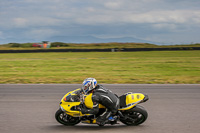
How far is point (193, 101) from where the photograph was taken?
8328mm


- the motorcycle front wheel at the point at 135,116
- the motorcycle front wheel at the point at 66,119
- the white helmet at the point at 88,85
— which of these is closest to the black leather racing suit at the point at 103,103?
the white helmet at the point at 88,85

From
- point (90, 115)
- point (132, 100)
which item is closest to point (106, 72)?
point (132, 100)

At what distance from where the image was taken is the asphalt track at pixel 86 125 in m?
5.55

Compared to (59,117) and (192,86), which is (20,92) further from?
(192,86)

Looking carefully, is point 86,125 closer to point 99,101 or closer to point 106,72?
point 99,101

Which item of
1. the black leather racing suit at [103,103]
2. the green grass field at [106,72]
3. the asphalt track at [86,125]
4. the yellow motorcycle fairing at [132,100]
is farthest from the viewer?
the green grass field at [106,72]

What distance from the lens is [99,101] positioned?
17.3 feet

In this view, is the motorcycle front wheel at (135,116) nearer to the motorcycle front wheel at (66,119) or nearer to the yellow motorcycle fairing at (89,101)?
the yellow motorcycle fairing at (89,101)

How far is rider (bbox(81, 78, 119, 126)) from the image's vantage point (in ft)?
17.3

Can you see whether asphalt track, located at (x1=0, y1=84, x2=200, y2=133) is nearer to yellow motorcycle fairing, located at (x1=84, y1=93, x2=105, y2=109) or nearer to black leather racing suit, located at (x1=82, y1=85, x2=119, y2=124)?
black leather racing suit, located at (x1=82, y1=85, x2=119, y2=124)

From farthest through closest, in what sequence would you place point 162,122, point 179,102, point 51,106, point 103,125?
1. point 179,102
2. point 51,106
3. point 162,122
4. point 103,125

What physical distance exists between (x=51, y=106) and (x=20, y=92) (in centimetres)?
278

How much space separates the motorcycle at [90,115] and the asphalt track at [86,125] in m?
0.15

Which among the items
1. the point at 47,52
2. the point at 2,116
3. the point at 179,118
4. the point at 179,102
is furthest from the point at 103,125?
the point at 47,52
